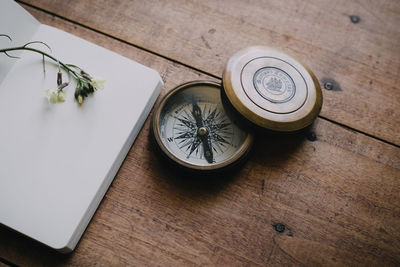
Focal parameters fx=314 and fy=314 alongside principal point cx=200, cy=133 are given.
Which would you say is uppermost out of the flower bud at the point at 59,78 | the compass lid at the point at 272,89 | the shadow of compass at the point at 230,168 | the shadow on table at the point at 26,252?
the flower bud at the point at 59,78

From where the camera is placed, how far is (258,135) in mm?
866

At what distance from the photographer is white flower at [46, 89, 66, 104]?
32.6 inches

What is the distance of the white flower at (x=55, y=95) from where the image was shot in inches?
32.6

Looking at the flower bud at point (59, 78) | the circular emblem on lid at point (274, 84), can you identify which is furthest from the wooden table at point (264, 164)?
the flower bud at point (59, 78)

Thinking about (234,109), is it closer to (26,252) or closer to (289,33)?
(289,33)

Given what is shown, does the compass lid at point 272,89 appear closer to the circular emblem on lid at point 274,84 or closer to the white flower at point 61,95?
the circular emblem on lid at point 274,84

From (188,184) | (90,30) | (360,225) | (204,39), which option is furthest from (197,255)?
(90,30)

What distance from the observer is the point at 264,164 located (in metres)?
0.89

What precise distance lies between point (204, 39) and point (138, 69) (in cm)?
25

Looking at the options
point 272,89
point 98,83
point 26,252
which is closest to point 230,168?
point 272,89

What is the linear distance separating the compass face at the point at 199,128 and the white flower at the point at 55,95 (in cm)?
26

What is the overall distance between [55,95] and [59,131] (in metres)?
0.10

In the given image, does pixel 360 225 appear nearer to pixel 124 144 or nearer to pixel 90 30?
pixel 124 144

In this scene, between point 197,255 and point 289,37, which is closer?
point 197,255
